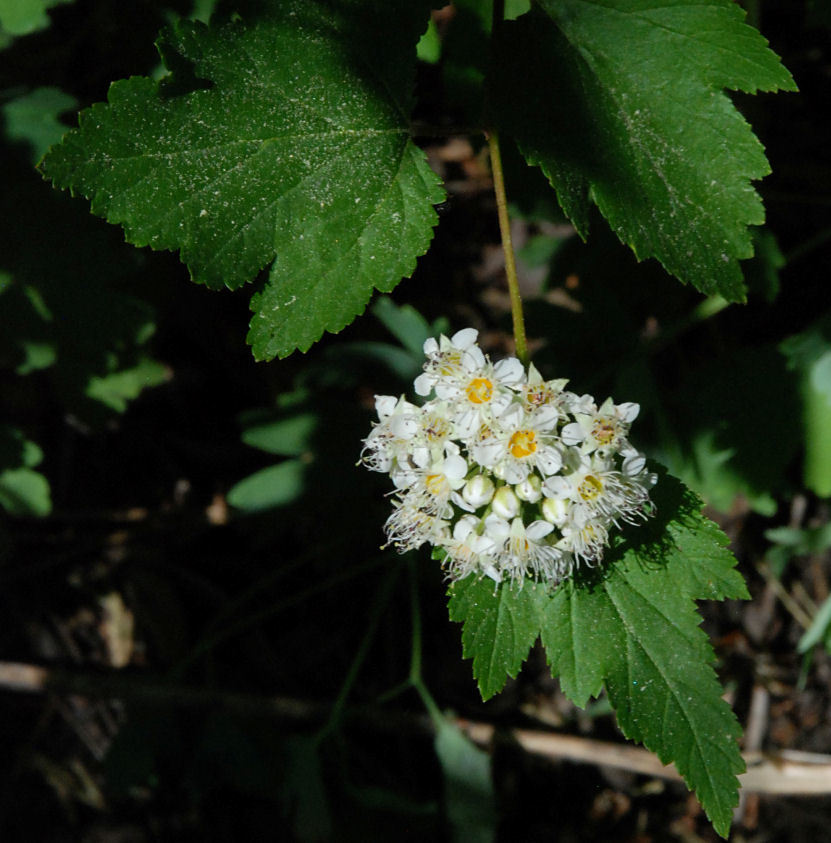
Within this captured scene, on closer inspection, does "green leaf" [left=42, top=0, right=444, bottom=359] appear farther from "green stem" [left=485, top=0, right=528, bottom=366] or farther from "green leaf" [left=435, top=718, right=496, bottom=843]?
"green leaf" [left=435, top=718, right=496, bottom=843]

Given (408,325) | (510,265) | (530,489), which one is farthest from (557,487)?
(408,325)

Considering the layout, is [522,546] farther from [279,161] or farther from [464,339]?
[279,161]

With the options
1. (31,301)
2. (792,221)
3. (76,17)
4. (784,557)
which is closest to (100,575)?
(31,301)

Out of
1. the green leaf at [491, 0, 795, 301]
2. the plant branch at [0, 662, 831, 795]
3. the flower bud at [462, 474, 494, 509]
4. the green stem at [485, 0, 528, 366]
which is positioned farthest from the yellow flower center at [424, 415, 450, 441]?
the plant branch at [0, 662, 831, 795]

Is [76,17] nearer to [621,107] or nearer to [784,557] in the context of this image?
[621,107]

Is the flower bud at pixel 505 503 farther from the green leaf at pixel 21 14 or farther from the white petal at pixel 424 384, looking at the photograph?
the green leaf at pixel 21 14

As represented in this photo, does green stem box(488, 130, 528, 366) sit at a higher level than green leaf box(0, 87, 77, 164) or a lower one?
higher
